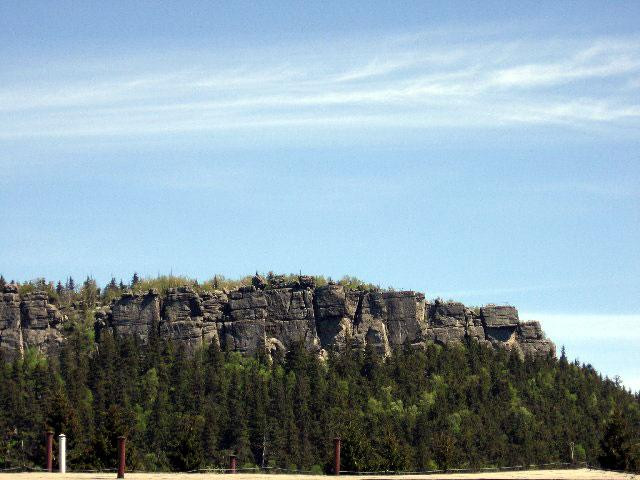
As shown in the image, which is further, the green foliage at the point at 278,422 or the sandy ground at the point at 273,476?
the green foliage at the point at 278,422

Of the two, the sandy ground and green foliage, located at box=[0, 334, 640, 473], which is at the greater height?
green foliage, located at box=[0, 334, 640, 473]

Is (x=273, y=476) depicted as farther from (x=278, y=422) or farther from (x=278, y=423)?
(x=278, y=422)

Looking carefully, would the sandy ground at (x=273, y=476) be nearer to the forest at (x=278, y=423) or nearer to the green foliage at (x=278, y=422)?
the forest at (x=278, y=423)

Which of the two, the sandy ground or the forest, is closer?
the sandy ground

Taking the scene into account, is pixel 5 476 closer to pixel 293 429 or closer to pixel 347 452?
pixel 347 452

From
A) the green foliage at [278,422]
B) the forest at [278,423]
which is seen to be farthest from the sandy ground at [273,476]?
the green foliage at [278,422]

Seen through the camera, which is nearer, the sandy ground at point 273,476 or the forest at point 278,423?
the sandy ground at point 273,476

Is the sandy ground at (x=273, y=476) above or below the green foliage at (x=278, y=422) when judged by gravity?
below

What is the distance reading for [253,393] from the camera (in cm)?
18975

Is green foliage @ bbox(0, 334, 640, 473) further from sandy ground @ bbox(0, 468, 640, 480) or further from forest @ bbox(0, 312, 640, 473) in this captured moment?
sandy ground @ bbox(0, 468, 640, 480)

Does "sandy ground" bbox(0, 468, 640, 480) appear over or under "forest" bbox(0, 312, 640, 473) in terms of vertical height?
under

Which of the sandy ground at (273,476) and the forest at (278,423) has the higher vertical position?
the forest at (278,423)

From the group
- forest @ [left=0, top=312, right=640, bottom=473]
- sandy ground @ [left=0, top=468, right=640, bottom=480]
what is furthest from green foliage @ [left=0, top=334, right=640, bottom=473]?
sandy ground @ [left=0, top=468, right=640, bottom=480]

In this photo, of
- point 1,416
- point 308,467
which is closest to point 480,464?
point 308,467
